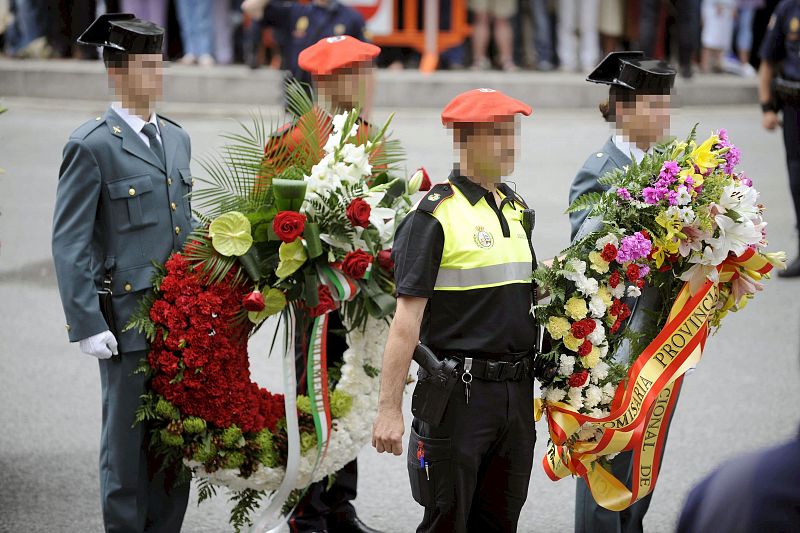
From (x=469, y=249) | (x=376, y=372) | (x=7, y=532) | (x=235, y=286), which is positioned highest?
(x=469, y=249)

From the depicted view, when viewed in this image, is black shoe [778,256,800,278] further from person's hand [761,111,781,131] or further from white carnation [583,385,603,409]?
white carnation [583,385,603,409]

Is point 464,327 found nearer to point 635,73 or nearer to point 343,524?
point 635,73

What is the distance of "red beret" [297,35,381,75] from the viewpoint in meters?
4.75

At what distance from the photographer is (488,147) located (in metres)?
3.64

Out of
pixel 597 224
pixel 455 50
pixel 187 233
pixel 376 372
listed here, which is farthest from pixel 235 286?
pixel 455 50

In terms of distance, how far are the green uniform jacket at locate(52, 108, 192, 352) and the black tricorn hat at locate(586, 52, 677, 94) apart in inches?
67.2

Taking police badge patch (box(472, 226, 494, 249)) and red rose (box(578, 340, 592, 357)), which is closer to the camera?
police badge patch (box(472, 226, 494, 249))

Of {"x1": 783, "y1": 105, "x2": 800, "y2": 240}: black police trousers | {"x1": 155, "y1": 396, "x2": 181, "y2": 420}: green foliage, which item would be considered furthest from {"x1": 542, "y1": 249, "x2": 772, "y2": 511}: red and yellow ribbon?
{"x1": 783, "y1": 105, "x2": 800, "y2": 240}: black police trousers

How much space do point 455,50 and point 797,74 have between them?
736 cm

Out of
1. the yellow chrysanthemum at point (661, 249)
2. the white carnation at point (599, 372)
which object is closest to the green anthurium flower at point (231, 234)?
the white carnation at point (599, 372)

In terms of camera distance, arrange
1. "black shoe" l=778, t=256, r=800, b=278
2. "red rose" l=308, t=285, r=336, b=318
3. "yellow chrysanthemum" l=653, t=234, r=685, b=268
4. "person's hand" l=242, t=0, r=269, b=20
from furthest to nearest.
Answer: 1. "person's hand" l=242, t=0, r=269, b=20
2. "black shoe" l=778, t=256, r=800, b=278
3. "red rose" l=308, t=285, r=336, b=318
4. "yellow chrysanthemum" l=653, t=234, r=685, b=268

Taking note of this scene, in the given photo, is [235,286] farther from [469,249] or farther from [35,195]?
[35,195]

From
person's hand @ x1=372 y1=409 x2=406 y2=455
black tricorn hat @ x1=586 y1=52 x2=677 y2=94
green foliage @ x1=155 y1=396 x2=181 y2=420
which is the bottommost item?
green foliage @ x1=155 y1=396 x2=181 y2=420

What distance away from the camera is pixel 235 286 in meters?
4.24
